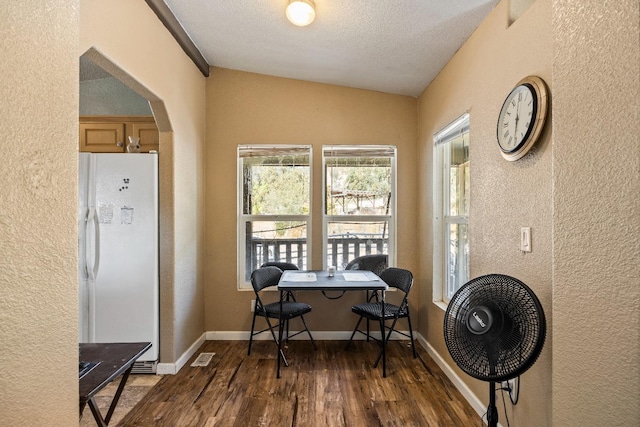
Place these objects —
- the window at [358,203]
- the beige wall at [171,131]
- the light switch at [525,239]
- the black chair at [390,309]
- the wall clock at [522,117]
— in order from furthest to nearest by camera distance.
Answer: the window at [358,203] → the black chair at [390,309] → the beige wall at [171,131] → the light switch at [525,239] → the wall clock at [522,117]

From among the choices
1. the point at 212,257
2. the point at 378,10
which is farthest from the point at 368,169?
the point at 212,257

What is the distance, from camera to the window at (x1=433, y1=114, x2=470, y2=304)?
2.76m

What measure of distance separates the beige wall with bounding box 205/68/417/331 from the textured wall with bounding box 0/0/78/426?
2.42m

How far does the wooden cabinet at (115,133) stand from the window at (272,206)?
0.94m

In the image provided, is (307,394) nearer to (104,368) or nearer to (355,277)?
(355,277)

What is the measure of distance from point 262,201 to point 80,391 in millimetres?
2561

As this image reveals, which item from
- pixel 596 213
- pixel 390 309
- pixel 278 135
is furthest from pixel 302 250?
pixel 596 213

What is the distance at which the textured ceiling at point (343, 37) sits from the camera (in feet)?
7.32

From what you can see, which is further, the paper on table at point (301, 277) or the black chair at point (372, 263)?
the black chair at point (372, 263)

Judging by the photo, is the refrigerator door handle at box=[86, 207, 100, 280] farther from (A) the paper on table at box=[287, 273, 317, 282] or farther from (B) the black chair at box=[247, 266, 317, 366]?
(A) the paper on table at box=[287, 273, 317, 282]

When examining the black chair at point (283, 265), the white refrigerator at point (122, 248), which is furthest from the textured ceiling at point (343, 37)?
the black chair at point (283, 265)

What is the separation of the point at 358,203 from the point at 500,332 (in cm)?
243

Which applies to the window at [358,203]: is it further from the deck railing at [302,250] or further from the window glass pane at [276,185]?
the window glass pane at [276,185]

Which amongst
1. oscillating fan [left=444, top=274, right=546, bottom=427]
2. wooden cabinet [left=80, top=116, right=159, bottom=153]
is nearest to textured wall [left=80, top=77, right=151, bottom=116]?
wooden cabinet [left=80, top=116, right=159, bottom=153]
